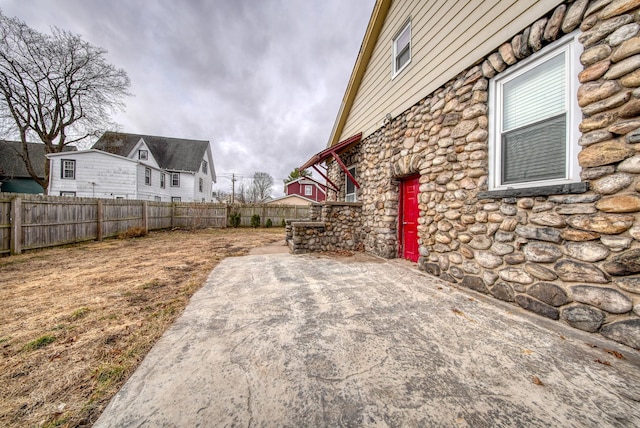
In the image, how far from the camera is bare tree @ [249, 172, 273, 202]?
142 ft

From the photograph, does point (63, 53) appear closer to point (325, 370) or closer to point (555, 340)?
point (325, 370)

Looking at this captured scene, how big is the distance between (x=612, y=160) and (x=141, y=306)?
514 cm

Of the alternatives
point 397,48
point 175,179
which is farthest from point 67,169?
point 397,48

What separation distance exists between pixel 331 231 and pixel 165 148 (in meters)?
22.2

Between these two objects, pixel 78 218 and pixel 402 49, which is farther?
pixel 78 218

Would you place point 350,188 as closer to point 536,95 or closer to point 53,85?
point 536,95

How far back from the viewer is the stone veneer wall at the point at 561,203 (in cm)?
187

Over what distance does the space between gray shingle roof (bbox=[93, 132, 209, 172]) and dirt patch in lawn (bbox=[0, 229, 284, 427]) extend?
1783cm

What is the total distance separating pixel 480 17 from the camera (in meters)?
3.19

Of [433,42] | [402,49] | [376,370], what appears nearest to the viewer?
[376,370]

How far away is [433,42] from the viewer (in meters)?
4.07

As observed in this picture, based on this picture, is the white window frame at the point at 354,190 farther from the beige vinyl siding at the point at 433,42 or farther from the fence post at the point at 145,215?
the fence post at the point at 145,215

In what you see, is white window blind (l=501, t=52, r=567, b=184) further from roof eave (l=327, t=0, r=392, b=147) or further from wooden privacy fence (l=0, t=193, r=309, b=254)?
wooden privacy fence (l=0, t=193, r=309, b=254)

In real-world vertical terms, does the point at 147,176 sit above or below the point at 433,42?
below
